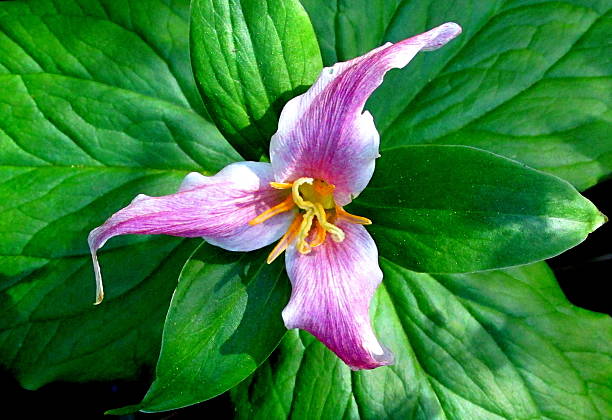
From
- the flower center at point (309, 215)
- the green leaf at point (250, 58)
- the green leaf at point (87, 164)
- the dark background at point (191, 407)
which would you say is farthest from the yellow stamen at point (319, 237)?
the dark background at point (191, 407)

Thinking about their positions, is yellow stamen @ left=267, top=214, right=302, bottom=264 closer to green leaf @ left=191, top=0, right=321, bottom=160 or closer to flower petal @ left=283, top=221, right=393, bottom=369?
flower petal @ left=283, top=221, right=393, bottom=369

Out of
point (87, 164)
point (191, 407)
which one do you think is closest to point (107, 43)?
point (87, 164)

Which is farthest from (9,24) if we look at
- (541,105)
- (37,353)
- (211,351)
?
(541,105)

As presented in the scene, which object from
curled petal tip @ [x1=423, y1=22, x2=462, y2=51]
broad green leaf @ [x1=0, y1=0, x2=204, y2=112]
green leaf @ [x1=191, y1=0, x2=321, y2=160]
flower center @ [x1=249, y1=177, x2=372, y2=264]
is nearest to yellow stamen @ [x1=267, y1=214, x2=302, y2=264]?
flower center @ [x1=249, y1=177, x2=372, y2=264]

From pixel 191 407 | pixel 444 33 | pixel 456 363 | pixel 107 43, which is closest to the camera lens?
pixel 444 33

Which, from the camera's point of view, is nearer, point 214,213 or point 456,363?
point 214,213

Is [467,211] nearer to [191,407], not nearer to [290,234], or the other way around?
[290,234]

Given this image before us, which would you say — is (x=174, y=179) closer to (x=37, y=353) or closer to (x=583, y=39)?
(x=37, y=353)

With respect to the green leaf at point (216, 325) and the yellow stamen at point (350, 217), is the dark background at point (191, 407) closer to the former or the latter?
the green leaf at point (216, 325)
